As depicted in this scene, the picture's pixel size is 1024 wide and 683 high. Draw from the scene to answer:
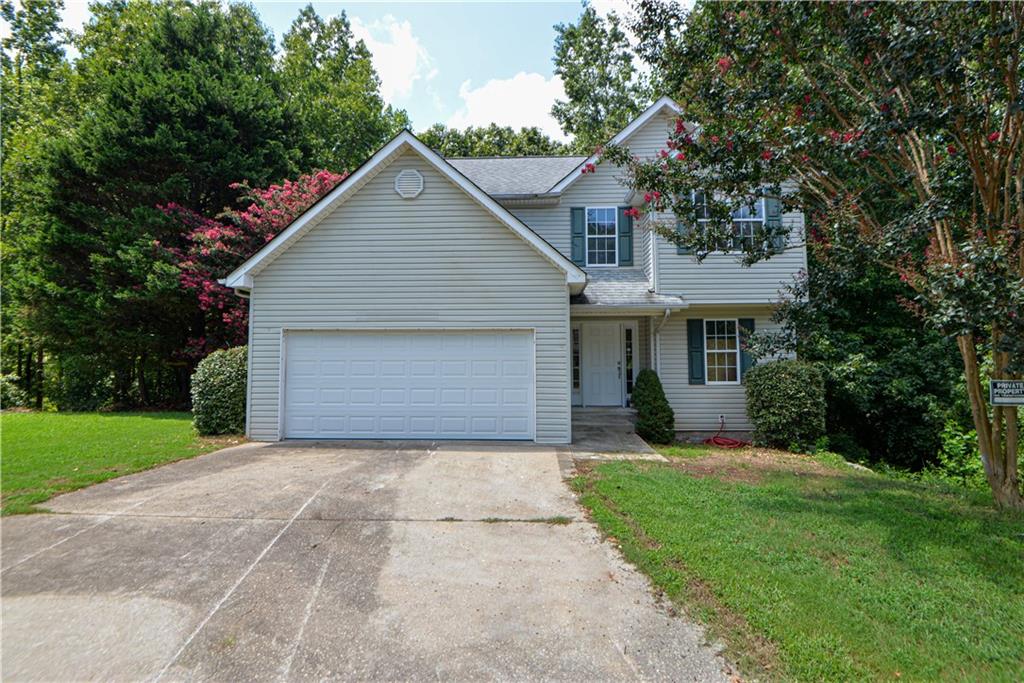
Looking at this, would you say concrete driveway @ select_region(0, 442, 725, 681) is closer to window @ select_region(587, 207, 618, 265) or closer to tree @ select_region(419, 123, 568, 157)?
window @ select_region(587, 207, 618, 265)

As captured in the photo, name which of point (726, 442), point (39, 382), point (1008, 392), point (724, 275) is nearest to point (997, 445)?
point (1008, 392)

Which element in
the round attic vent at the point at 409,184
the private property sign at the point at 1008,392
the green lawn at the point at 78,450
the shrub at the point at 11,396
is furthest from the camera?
the shrub at the point at 11,396

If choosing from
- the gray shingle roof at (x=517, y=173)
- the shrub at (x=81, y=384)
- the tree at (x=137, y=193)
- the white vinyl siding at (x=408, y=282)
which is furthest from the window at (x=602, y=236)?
the shrub at (x=81, y=384)

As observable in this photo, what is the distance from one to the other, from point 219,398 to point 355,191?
514cm

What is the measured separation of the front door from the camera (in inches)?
489

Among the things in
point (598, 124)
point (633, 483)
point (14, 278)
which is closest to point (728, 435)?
point (633, 483)

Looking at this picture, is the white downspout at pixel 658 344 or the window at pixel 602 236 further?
the window at pixel 602 236

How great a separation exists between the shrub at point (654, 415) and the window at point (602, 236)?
3.76m

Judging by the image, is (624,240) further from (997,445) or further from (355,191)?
(997,445)

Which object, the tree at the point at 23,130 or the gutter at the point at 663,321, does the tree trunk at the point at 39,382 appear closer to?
the tree at the point at 23,130

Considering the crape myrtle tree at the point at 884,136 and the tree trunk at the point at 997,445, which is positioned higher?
the crape myrtle tree at the point at 884,136

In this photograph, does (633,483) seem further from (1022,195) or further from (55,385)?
(55,385)

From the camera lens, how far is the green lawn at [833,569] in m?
2.74

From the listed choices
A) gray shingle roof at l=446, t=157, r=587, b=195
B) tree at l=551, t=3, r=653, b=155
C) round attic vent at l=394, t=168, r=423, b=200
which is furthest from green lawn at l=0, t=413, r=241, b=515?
tree at l=551, t=3, r=653, b=155
